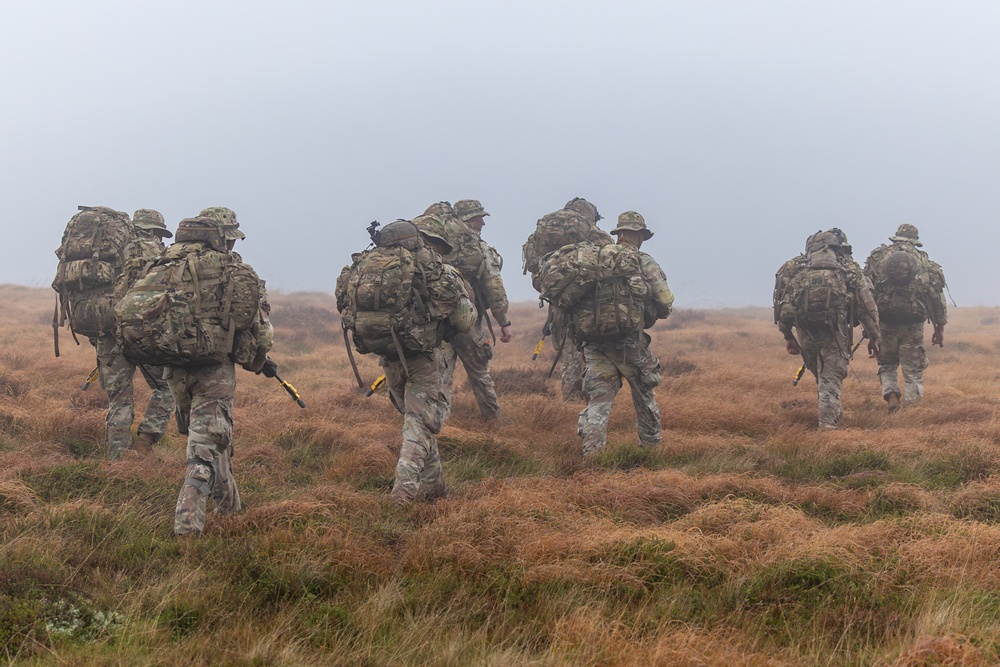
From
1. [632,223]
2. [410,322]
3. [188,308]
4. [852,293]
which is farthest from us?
[852,293]

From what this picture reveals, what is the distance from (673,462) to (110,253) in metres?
6.21

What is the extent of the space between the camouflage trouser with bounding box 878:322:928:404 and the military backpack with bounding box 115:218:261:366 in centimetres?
942

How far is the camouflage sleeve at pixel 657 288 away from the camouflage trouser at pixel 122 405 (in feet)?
16.9

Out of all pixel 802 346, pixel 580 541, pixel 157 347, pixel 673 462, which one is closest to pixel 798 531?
pixel 580 541

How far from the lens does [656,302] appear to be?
792 centimetres

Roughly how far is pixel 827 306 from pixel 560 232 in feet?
12.8

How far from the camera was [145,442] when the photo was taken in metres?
7.45

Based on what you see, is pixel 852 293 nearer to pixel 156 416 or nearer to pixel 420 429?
pixel 420 429

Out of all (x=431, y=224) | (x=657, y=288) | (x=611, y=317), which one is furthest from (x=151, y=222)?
(x=657, y=288)

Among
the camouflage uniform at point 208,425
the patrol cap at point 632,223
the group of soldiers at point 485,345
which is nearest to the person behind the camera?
the camouflage uniform at point 208,425

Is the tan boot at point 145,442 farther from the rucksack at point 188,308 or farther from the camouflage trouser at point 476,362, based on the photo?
the camouflage trouser at point 476,362

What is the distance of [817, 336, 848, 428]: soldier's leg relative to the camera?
9320 mm

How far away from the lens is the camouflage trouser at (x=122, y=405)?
24.0 feet

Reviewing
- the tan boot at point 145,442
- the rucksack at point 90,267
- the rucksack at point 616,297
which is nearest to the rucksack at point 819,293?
the rucksack at point 616,297
